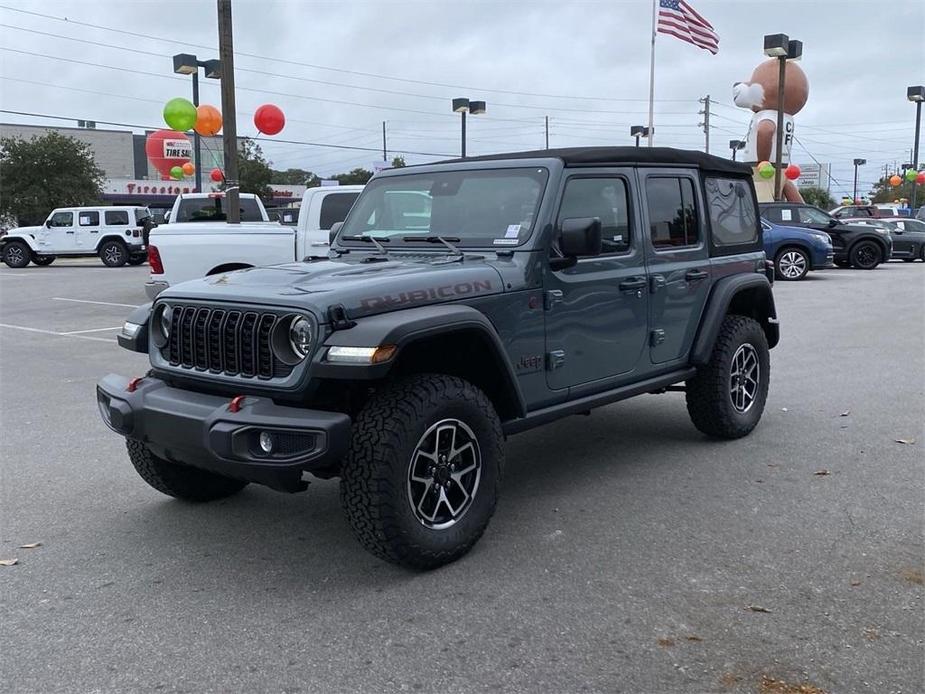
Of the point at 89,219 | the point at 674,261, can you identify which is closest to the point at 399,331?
the point at 674,261

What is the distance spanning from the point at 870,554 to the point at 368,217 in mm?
3239

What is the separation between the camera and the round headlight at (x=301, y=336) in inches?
142

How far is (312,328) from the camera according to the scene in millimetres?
3578

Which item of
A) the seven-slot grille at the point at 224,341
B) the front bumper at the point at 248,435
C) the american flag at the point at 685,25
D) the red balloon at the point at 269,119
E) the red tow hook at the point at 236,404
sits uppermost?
the american flag at the point at 685,25

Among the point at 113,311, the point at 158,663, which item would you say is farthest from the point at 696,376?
the point at 113,311

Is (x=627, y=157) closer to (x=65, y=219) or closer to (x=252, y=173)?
(x=65, y=219)

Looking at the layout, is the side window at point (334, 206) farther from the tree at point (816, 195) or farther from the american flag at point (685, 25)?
the tree at point (816, 195)

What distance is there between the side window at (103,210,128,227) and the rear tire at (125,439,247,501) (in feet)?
76.3

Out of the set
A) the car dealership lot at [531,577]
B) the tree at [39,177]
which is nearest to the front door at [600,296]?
the car dealership lot at [531,577]

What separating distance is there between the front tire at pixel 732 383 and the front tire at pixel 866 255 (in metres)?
17.7

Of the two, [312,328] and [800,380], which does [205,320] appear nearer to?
[312,328]

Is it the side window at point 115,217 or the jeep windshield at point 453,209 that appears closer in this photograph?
the jeep windshield at point 453,209

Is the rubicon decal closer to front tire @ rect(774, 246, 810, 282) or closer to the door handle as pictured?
the door handle

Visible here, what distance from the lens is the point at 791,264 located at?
18.9 m
